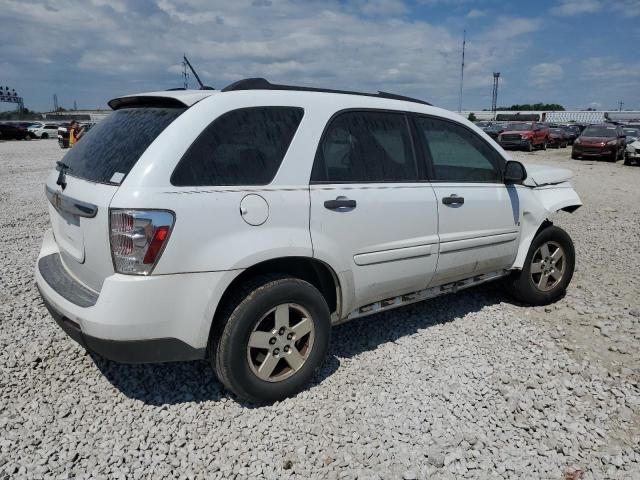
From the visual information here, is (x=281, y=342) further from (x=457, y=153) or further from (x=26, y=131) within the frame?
(x=26, y=131)

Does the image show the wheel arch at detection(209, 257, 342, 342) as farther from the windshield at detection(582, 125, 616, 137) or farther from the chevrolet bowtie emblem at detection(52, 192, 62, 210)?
the windshield at detection(582, 125, 616, 137)

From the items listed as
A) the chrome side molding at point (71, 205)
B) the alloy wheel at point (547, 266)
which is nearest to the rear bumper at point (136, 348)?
the chrome side molding at point (71, 205)

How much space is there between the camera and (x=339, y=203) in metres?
2.99

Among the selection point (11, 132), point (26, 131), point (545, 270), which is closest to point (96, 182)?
point (545, 270)

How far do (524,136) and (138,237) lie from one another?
30024 mm

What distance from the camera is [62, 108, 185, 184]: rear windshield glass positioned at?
→ 2586 millimetres

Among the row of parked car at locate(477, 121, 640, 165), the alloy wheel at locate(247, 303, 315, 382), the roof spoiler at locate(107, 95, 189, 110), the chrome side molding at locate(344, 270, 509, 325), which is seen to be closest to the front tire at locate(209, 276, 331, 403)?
the alloy wheel at locate(247, 303, 315, 382)

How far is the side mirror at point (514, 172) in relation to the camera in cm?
396

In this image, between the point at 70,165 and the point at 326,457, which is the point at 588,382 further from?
the point at 70,165

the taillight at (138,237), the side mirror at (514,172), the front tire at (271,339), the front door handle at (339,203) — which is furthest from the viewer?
the side mirror at (514,172)

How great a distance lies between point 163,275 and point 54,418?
3.92 feet

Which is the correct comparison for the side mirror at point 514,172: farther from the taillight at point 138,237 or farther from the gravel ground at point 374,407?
the taillight at point 138,237

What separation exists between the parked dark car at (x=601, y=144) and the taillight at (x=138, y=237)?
24925 mm

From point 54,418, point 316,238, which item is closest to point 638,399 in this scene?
point 316,238
